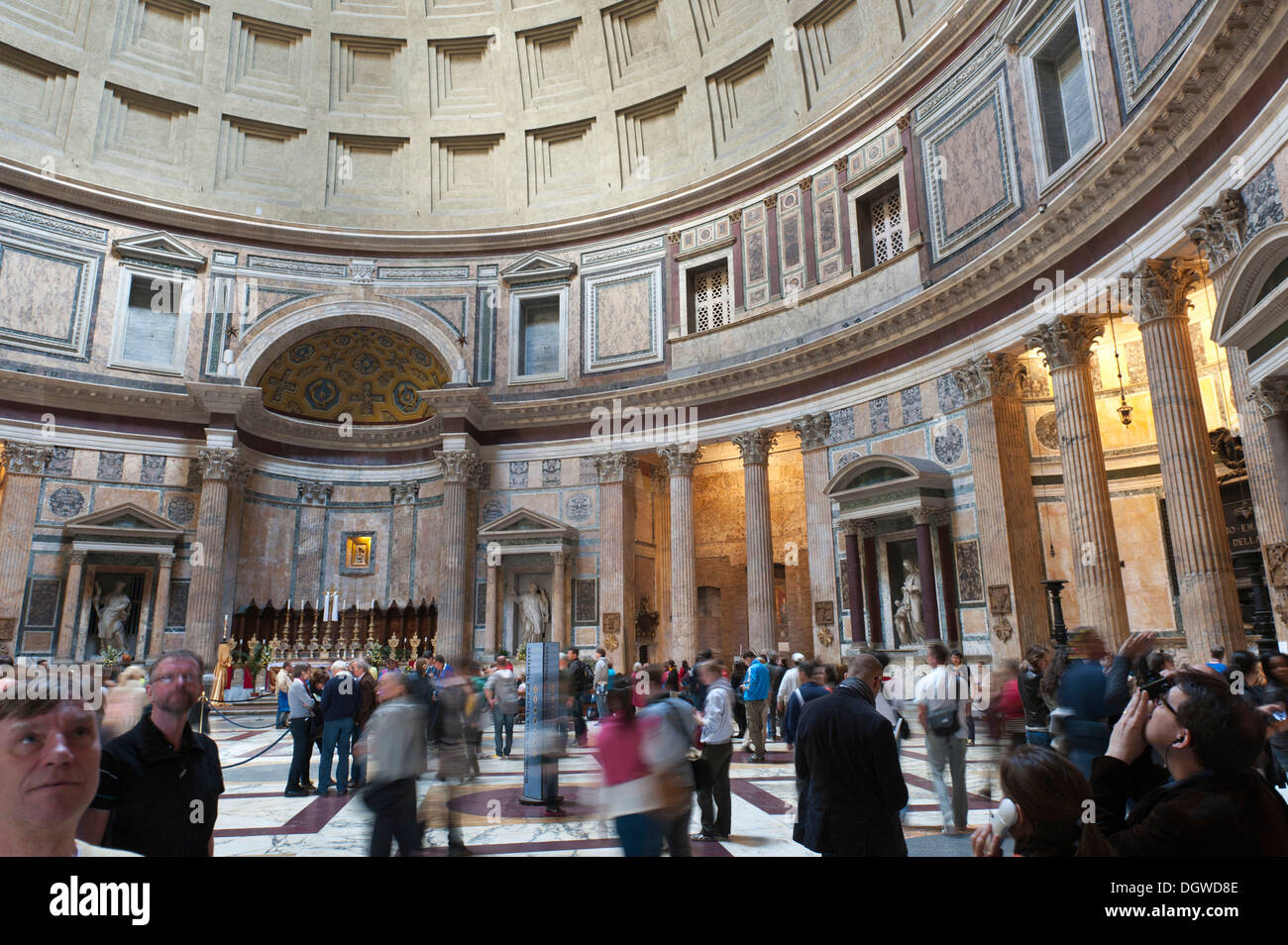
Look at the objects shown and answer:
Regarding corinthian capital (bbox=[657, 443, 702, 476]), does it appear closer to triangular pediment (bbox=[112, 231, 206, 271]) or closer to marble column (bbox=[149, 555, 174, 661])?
marble column (bbox=[149, 555, 174, 661])

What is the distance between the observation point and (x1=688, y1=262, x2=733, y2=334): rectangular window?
21.8m

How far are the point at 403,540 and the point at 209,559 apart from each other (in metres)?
5.27

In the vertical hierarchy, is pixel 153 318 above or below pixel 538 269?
below

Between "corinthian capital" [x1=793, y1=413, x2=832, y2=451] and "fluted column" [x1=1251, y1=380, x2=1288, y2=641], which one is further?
"corinthian capital" [x1=793, y1=413, x2=832, y2=451]

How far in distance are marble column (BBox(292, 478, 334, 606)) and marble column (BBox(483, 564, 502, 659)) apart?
5.68 metres

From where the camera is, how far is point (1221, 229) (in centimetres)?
993

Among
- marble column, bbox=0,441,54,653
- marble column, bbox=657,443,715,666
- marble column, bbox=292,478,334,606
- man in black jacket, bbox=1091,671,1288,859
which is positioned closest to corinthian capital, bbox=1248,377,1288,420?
man in black jacket, bbox=1091,671,1288,859

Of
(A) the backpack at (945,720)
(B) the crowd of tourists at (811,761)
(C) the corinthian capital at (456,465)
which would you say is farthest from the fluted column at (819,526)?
(A) the backpack at (945,720)

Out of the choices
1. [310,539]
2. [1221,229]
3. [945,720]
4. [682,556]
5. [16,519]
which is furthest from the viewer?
[310,539]

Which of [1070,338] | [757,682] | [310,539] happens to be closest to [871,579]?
[1070,338]

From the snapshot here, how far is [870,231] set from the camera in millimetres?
18859

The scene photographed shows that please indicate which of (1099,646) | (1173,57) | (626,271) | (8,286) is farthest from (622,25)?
(1099,646)

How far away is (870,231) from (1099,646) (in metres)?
15.5

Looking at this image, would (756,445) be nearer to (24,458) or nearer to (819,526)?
(819,526)
